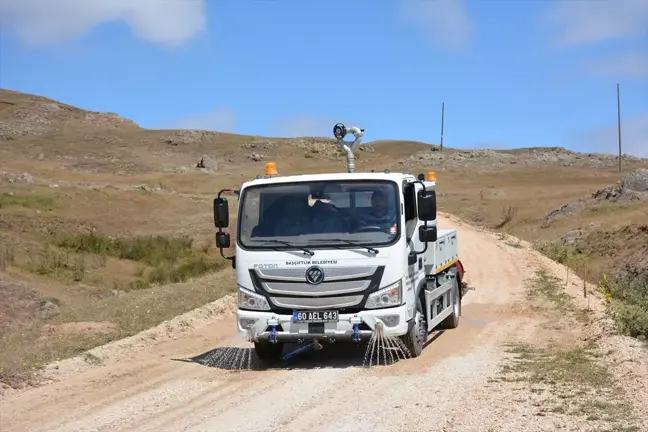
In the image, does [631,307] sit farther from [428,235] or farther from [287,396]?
[287,396]

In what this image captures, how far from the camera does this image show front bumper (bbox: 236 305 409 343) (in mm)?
10367

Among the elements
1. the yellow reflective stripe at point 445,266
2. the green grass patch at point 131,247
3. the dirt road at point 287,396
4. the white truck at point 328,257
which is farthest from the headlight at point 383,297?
the green grass patch at point 131,247

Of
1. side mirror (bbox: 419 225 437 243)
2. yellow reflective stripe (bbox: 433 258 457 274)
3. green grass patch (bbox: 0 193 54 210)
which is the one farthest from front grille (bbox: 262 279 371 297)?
green grass patch (bbox: 0 193 54 210)

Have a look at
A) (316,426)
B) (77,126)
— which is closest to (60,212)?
(316,426)

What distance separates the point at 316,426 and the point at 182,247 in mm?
25290

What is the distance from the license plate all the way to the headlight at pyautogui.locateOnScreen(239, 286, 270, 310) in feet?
1.41

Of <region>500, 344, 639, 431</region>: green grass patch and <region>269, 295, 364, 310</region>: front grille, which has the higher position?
<region>269, 295, 364, 310</region>: front grille

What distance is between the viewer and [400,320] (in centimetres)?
1044

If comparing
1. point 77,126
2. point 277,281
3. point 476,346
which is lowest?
point 476,346

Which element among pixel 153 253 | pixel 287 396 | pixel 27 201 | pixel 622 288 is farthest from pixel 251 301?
pixel 27 201

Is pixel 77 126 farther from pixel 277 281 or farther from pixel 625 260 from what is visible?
pixel 277 281

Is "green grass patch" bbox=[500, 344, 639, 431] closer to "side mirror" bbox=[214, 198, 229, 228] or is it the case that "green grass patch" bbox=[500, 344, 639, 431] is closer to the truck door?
the truck door

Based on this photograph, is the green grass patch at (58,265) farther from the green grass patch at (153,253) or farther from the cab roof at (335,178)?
the cab roof at (335,178)

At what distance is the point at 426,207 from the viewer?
10641 millimetres
